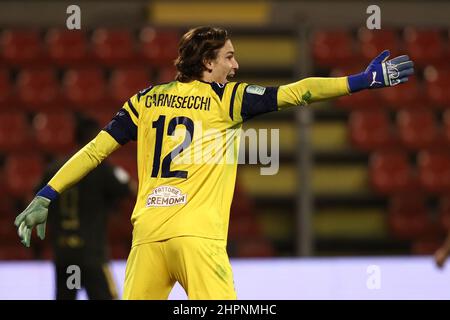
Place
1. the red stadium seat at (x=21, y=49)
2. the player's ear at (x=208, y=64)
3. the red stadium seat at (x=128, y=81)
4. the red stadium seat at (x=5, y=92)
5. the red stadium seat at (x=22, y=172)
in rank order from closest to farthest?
the player's ear at (x=208, y=64), the red stadium seat at (x=22, y=172), the red stadium seat at (x=5, y=92), the red stadium seat at (x=128, y=81), the red stadium seat at (x=21, y=49)

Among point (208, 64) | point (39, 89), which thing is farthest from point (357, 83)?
point (39, 89)

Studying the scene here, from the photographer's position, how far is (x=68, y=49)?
473 inches

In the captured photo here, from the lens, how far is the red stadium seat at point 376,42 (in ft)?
40.0

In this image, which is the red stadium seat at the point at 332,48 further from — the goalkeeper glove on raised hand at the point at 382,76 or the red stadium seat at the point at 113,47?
the goalkeeper glove on raised hand at the point at 382,76

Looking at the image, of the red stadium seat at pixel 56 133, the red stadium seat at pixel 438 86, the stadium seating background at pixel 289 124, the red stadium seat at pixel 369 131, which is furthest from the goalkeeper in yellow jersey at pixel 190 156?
the red stadium seat at pixel 438 86

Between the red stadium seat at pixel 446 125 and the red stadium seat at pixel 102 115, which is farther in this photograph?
the red stadium seat at pixel 446 125

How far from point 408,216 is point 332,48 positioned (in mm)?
2607

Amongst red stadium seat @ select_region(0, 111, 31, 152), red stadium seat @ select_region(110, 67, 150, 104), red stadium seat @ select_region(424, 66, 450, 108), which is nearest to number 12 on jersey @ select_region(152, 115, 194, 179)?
red stadium seat @ select_region(0, 111, 31, 152)

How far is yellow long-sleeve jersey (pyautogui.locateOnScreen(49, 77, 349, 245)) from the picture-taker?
4.14 metres

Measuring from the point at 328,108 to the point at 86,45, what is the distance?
3.35m

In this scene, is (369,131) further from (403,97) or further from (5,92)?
(5,92)

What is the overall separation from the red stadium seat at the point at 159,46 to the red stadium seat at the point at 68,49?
31.4 inches
